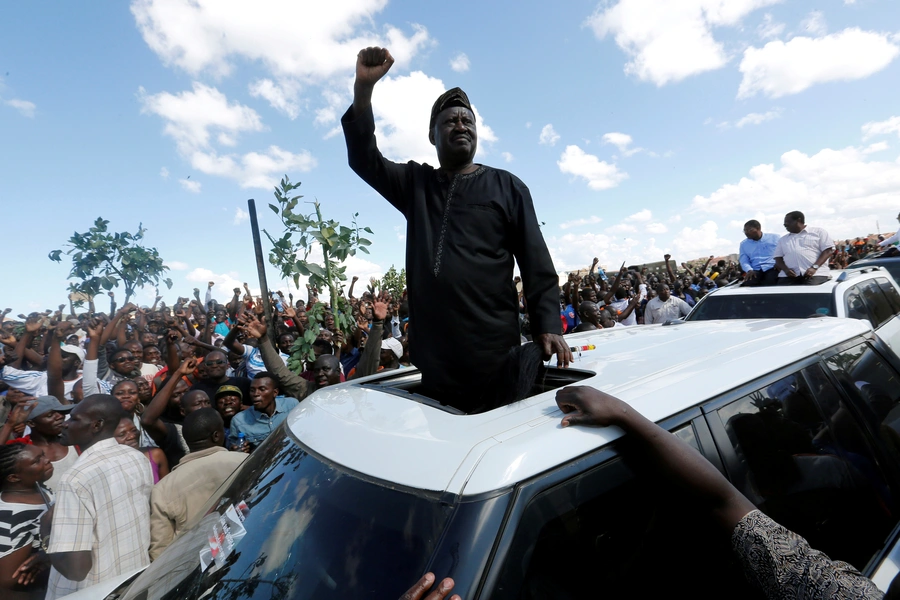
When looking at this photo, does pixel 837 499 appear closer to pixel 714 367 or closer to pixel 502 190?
pixel 714 367

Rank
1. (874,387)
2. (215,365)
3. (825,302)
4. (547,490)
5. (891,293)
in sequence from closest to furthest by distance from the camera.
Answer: (547,490)
(874,387)
(825,302)
(215,365)
(891,293)

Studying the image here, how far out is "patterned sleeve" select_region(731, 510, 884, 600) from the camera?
47.1 inches

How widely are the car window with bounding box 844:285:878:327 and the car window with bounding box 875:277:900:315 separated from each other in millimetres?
669

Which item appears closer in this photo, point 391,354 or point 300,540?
point 300,540

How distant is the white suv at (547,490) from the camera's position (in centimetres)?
107

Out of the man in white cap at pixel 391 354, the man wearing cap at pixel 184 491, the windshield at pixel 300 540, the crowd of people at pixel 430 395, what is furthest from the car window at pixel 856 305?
the man wearing cap at pixel 184 491

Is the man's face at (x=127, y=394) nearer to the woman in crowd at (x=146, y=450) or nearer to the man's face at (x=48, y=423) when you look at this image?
the man's face at (x=48, y=423)

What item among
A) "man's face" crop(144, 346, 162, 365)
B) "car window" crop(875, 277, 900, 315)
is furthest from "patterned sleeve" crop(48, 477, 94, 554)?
"car window" crop(875, 277, 900, 315)

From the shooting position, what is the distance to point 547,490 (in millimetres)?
1104

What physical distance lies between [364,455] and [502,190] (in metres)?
1.19

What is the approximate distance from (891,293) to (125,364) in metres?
8.91

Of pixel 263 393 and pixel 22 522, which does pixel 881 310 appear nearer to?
pixel 263 393

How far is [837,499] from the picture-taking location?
5.51ft

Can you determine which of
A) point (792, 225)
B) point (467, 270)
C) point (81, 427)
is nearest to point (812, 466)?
point (467, 270)
